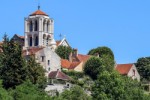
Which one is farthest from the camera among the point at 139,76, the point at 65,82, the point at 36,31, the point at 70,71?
the point at 36,31

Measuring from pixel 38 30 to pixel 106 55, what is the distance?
15.4 m

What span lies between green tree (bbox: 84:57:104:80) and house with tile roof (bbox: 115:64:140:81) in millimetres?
7523

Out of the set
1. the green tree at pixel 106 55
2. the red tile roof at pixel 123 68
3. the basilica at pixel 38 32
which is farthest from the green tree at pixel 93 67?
the basilica at pixel 38 32

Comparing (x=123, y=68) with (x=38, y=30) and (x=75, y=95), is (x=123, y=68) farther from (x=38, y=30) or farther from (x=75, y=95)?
(x=75, y=95)

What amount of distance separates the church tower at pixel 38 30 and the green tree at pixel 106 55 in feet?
24.4

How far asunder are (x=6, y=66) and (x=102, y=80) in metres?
10.6

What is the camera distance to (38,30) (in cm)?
12369

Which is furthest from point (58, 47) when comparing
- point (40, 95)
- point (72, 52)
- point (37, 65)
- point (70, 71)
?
point (40, 95)

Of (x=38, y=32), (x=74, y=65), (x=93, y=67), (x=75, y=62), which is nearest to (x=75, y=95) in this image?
(x=93, y=67)

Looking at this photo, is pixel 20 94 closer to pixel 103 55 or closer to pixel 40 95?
pixel 40 95

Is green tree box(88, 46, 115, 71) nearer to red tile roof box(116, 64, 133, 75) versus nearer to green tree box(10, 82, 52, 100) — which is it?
red tile roof box(116, 64, 133, 75)

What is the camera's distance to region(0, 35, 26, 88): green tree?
83.1 m

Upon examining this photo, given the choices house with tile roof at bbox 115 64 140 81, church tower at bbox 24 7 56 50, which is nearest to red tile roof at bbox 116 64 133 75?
Answer: house with tile roof at bbox 115 64 140 81

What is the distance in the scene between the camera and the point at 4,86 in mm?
83375
